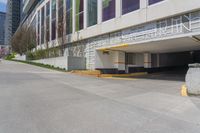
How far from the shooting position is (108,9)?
854 inches

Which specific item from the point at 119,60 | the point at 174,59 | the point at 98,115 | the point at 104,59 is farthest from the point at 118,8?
the point at 98,115

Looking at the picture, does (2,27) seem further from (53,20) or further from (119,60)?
(119,60)

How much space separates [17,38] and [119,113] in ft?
164

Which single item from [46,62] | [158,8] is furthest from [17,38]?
[158,8]

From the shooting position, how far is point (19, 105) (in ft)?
21.7

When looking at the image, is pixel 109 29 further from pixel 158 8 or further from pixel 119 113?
pixel 119 113

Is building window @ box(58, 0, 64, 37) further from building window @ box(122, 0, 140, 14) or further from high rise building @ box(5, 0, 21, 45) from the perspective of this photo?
high rise building @ box(5, 0, 21, 45)

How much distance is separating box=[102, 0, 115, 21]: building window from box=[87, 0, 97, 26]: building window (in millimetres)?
1906

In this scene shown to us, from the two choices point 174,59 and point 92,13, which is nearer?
point 92,13

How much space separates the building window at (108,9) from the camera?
829 inches

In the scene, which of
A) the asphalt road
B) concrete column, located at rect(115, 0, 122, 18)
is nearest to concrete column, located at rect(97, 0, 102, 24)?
concrete column, located at rect(115, 0, 122, 18)

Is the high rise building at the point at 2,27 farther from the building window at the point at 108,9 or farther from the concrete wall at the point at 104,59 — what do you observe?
the building window at the point at 108,9

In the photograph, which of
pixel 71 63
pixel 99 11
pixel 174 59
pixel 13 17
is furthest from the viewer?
pixel 13 17

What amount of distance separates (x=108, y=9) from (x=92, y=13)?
3.41 metres
